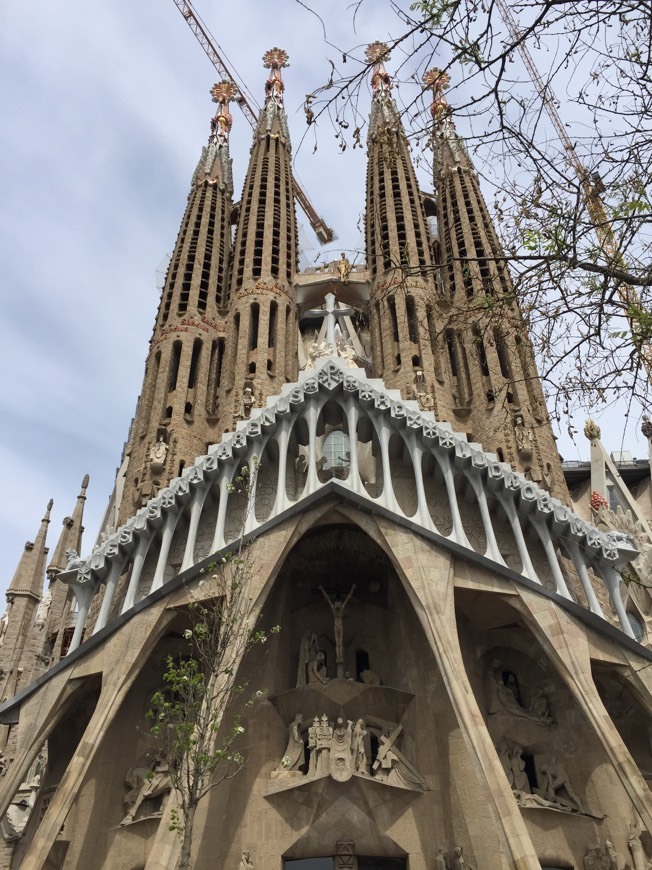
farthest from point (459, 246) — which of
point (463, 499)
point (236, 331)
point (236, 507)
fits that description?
point (236, 507)

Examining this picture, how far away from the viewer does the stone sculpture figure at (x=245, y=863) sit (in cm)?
1200

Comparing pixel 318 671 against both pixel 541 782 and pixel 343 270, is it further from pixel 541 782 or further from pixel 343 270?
pixel 343 270

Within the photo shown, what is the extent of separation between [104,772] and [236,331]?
1203cm

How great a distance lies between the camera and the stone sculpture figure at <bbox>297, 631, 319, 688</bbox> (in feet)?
47.0

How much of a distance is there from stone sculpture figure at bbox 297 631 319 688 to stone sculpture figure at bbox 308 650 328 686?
0.28 feet

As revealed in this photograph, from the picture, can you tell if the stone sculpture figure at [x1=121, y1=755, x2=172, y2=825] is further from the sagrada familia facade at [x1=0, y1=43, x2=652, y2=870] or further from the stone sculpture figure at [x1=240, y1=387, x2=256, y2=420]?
the stone sculpture figure at [x1=240, y1=387, x2=256, y2=420]

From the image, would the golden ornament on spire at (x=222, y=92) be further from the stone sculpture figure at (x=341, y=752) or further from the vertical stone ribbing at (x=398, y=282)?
the stone sculpture figure at (x=341, y=752)

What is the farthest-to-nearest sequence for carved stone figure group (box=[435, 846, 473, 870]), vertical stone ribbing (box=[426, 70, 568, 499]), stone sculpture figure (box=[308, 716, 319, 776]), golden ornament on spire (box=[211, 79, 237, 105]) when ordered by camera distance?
golden ornament on spire (box=[211, 79, 237, 105]) → vertical stone ribbing (box=[426, 70, 568, 499]) → stone sculpture figure (box=[308, 716, 319, 776]) → carved stone figure group (box=[435, 846, 473, 870])

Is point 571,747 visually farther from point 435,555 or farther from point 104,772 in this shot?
point 104,772

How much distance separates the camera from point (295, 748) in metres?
13.4

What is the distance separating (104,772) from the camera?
13.2 metres

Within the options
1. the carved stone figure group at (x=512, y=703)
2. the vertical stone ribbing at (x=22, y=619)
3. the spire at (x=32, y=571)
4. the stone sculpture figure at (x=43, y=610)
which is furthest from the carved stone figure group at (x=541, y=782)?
the spire at (x=32, y=571)

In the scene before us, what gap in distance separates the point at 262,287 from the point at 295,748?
519 inches

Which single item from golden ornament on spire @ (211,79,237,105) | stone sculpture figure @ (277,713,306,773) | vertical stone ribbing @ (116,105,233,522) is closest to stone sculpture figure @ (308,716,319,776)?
stone sculpture figure @ (277,713,306,773)
